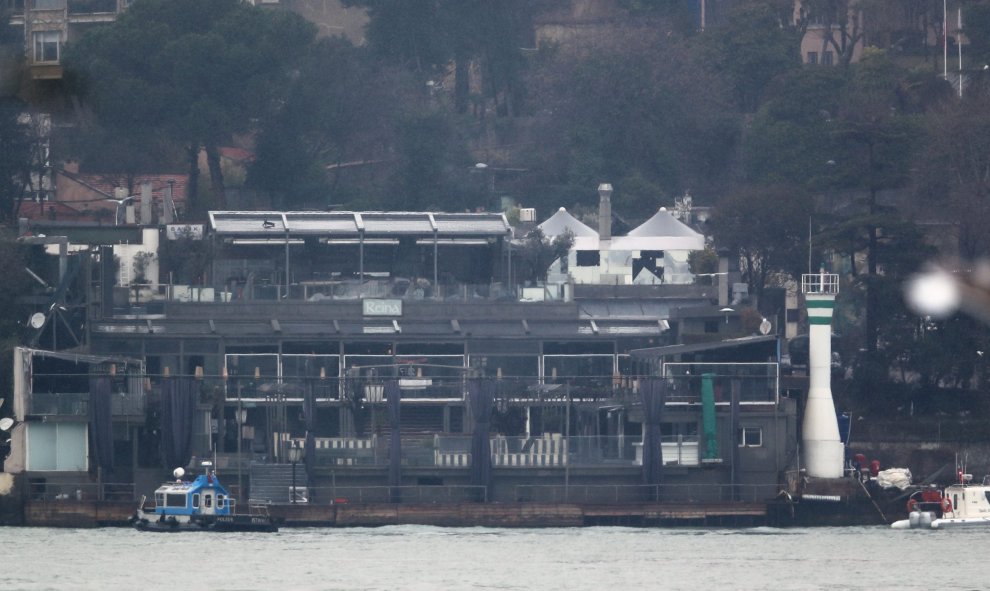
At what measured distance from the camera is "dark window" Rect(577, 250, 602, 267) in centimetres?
11738

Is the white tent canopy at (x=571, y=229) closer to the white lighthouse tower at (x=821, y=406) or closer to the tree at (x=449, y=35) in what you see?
the tree at (x=449, y=35)

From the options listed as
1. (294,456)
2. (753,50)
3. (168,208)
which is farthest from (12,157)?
(753,50)

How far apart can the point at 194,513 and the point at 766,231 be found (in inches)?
1497

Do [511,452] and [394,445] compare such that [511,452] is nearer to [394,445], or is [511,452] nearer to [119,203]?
[394,445]

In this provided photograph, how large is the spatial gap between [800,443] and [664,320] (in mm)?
12683

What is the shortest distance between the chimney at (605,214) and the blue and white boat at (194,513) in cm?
3992

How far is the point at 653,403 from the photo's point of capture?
8631 centimetres

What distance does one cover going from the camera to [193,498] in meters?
80.6

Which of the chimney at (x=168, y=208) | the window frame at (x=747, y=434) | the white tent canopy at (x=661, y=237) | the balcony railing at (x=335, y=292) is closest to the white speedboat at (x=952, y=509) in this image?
the window frame at (x=747, y=434)

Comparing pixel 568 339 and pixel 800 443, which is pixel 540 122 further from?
pixel 800 443

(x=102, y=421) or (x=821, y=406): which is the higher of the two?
(x=821, y=406)

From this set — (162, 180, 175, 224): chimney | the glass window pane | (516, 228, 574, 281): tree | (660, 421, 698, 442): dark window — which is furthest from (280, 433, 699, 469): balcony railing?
(162, 180, 175, 224): chimney

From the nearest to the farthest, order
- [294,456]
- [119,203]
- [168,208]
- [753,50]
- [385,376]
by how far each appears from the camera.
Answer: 1. [294,456]
2. [385,376]
3. [119,203]
4. [168,208]
5. [753,50]

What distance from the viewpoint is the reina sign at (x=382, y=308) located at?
330 ft
